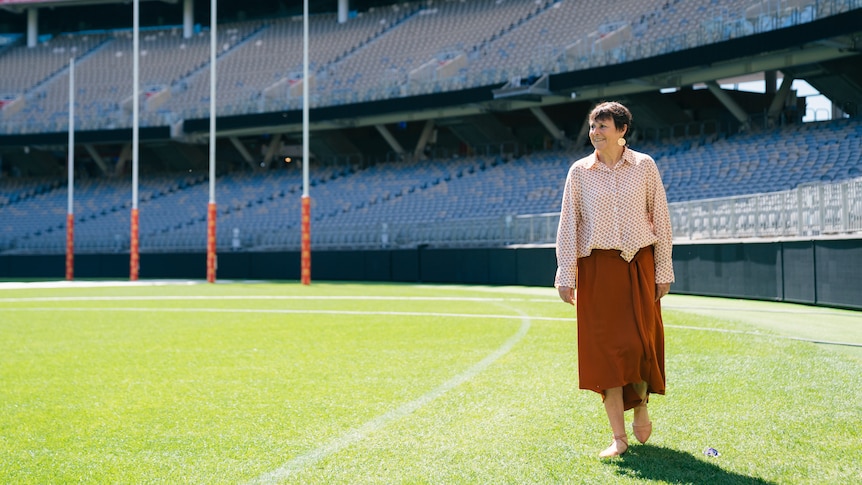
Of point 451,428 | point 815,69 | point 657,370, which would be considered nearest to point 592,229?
point 657,370

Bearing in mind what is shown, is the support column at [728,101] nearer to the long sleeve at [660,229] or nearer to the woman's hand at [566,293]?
the long sleeve at [660,229]

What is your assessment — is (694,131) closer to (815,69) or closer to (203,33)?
(815,69)

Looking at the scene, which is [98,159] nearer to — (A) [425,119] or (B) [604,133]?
(A) [425,119]

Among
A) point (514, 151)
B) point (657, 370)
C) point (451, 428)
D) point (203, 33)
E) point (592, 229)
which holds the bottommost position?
point (451, 428)

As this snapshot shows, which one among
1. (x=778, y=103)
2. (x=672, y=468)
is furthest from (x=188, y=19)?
(x=672, y=468)

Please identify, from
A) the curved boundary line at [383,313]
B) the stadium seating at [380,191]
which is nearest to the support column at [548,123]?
the stadium seating at [380,191]

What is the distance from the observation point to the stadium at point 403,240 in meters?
5.84

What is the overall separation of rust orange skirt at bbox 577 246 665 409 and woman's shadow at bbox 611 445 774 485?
33 centimetres

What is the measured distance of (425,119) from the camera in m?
46.7

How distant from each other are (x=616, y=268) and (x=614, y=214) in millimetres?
311

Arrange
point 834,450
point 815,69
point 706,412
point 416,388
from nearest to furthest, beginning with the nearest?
point 834,450 → point 706,412 → point 416,388 → point 815,69

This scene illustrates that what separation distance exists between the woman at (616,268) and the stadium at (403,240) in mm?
445

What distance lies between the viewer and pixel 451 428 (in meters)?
6.17

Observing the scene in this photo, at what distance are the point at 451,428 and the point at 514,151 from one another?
3960 centimetres
